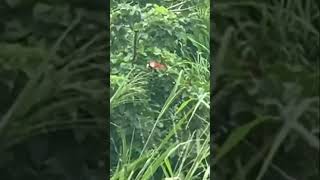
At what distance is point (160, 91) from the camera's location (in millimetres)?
1844

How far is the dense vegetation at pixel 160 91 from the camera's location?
1.83 meters

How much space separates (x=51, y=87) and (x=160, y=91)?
336 mm

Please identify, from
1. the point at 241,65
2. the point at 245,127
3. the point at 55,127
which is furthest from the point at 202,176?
the point at 55,127

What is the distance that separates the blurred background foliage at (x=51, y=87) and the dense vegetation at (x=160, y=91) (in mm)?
121

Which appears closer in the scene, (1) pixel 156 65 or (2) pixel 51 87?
(2) pixel 51 87

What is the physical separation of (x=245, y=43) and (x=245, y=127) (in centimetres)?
25

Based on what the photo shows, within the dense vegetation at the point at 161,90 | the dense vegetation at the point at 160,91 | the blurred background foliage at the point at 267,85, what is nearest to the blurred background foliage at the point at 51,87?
the dense vegetation at the point at 161,90

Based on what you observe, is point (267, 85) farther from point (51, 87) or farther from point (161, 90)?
point (51, 87)

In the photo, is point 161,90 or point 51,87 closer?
point 51,87

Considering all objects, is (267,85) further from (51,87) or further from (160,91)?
Answer: (51,87)

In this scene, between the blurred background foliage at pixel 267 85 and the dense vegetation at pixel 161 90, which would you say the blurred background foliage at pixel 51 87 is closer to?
the dense vegetation at pixel 161 90

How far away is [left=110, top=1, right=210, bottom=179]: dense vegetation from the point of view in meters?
1.83

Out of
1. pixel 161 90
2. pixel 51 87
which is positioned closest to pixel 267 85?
pixel 161 90

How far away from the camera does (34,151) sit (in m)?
1.69
